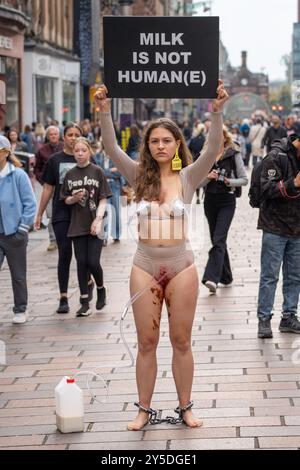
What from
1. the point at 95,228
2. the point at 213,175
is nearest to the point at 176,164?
the point at 95,228

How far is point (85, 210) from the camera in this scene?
32.9 feet

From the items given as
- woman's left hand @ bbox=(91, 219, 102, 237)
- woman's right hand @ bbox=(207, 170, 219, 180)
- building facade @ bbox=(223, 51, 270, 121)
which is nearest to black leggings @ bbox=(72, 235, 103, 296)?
woman's left hand @ bbox=(91, 219, 102, 237)

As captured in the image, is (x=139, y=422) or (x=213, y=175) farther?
(x=213, y=175)

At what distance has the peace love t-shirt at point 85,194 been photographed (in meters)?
9.99

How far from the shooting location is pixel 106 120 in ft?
20.1

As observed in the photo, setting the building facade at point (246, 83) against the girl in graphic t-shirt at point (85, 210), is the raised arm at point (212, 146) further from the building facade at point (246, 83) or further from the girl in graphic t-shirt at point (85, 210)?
the building facade at point (246, 83)

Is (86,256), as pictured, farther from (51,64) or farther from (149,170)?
(51,64)

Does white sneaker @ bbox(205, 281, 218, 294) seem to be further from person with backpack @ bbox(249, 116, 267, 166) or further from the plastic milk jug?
person with backpack @ bbox(249, 116, 267, 166)

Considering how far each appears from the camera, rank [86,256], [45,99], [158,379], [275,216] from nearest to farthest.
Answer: [158,379], [275,216], [86,256], [45,99]

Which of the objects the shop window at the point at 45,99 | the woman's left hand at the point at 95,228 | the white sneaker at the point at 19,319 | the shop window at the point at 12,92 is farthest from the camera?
the shop window at the point at 45,99

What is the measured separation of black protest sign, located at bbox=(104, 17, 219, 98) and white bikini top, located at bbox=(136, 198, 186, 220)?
0.64m

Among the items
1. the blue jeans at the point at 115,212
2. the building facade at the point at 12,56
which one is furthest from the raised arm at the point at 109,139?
the building facade at the point at 12,56

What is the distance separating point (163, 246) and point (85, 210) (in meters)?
4.08
